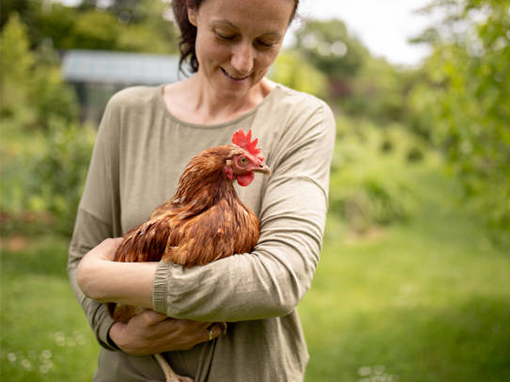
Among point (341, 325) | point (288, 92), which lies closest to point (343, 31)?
point (341, 325)

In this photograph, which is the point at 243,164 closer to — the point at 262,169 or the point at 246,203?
the point at 262,169

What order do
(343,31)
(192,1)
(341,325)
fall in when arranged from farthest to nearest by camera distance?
(343,31), (341,325), (192,1)

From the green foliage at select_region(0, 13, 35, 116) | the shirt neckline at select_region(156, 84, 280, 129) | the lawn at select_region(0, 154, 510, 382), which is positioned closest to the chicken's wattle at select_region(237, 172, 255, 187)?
the shirt neckline at select_region(156, 84, 280, 129)

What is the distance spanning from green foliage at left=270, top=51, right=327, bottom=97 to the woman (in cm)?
587

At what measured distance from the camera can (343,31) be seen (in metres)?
18.5

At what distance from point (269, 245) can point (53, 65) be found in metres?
16.2

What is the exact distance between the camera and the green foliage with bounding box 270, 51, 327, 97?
7994mm

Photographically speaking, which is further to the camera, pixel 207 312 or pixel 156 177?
pixel 156 177

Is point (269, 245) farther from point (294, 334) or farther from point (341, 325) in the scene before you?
point (341, 325)

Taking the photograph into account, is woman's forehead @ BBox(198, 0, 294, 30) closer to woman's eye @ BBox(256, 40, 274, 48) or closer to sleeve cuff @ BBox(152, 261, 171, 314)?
woman's eye @ BBox(256, 40, 274, 48)

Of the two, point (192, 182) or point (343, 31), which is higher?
point (343, 31)

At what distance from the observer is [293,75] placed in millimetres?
11453

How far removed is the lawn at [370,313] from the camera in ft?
16.2

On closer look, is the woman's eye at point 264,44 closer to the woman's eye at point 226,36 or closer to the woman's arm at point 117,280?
the woman's eye at point 226,36
